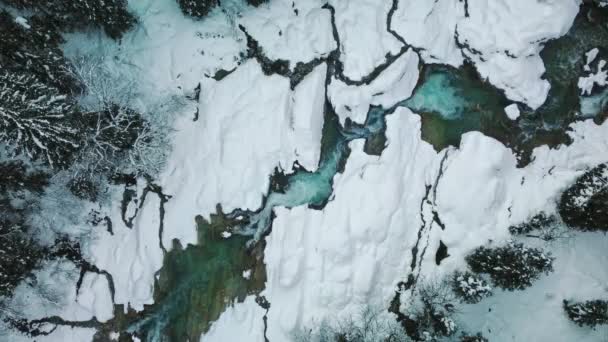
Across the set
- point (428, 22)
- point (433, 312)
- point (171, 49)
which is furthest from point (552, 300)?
point (171, 49)

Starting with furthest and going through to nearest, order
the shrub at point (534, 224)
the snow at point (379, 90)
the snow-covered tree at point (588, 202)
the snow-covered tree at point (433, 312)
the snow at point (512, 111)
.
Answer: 1. the snow at point (512, 111)
2. the snow at point (379, 90)
3. the shrub at point (534, 224)
4. the snow-covered tree at point (433, 312)
5. the snow-covered tree at point (588, 202)

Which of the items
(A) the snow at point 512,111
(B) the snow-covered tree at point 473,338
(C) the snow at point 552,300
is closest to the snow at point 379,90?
(A) the snow at point 512,111

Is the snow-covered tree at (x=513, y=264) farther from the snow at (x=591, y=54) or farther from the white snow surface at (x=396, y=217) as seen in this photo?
the snow at (x=591, y=54)

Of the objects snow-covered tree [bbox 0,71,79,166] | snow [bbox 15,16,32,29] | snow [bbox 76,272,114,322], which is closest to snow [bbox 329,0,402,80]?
snow-covered tree [bbox 0,71,79,166]

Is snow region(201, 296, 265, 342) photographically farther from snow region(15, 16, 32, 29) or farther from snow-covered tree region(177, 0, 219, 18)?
snow region(15, 16, 32, 29)

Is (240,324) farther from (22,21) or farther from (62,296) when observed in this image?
(22,21)
